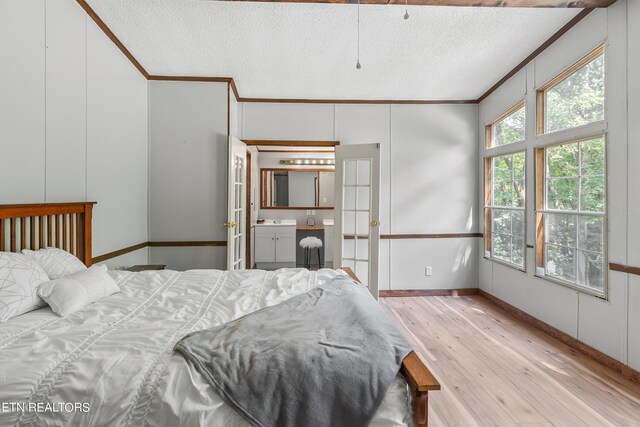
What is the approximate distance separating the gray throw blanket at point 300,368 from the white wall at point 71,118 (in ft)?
5.47

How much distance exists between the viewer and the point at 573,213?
2.71 metres

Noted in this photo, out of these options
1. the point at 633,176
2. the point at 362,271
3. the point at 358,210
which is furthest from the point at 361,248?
the point at 633,176

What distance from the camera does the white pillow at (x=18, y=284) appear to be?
136 centimetres

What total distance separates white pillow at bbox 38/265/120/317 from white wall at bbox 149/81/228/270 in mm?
1848

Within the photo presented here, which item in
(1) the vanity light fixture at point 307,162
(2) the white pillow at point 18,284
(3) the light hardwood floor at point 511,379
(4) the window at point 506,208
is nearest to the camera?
(2) the white pillow at point 18,284

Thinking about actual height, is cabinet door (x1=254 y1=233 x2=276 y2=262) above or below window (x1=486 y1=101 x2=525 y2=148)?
below

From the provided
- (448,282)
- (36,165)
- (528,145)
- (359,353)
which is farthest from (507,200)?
(36,165)

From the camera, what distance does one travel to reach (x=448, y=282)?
4.22 m

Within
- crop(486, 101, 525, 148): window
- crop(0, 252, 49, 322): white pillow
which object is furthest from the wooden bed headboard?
crop(486, 101, 525, 148): window

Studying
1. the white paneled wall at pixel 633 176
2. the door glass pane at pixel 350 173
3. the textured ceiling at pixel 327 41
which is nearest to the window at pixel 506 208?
the textured ceiling at pixel 327 41

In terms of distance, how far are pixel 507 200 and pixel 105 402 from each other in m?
4.11

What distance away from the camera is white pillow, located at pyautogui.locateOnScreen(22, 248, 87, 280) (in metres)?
1.71

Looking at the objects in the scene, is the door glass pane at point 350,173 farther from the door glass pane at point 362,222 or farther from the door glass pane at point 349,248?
the door glass pane at point 349,248

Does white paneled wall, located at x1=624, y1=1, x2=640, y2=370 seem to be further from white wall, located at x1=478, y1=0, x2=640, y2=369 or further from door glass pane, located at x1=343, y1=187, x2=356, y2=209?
door glass pane, located at x1=343, y1=187, x2=356, y2=209
